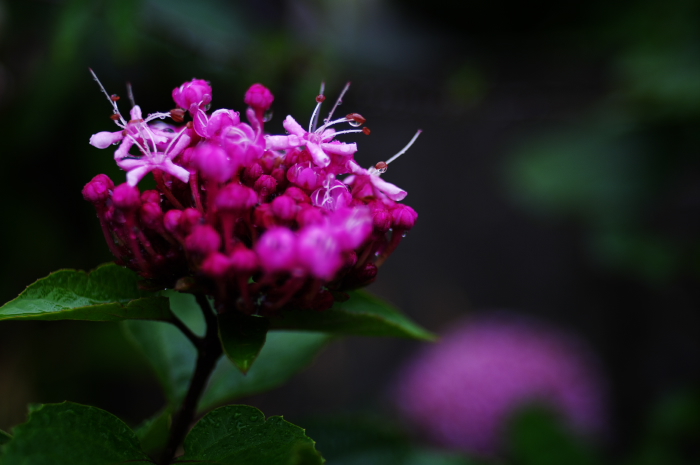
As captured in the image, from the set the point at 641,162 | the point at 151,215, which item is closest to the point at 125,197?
the point at 151,215

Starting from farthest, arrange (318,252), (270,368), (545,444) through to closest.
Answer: (545,444), (270,368), (318,252)

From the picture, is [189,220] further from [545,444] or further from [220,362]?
[545,444]

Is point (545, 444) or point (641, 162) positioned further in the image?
point (641, 162)

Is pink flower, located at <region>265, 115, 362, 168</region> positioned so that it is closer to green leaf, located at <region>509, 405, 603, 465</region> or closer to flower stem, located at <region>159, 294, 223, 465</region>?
flower stem, located at <region>159, 294, 223, 465</region>

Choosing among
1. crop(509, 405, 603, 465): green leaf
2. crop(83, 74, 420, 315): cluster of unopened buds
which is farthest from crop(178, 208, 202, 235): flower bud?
crop(509, 405, 603, 465): green leaf

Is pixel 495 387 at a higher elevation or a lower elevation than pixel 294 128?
lower

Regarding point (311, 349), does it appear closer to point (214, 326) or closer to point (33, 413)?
point (214, 326)

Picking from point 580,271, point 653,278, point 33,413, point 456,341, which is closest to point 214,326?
point 33,413

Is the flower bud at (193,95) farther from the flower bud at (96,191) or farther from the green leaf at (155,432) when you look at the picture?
the green leaf at (155,432)

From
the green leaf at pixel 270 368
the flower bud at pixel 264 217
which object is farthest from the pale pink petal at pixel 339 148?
the green leaf at pixel 270 368
